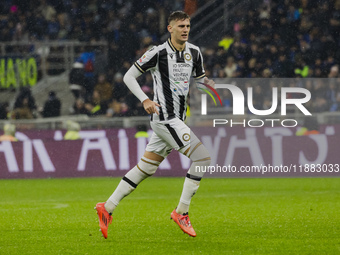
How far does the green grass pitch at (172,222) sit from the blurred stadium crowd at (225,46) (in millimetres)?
3573

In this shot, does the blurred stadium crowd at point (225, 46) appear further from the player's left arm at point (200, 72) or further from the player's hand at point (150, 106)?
the player's hand at point (150, 106)

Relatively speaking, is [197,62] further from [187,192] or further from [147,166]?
[187,192]

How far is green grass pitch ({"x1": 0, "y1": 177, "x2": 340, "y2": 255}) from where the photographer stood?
5520 mm

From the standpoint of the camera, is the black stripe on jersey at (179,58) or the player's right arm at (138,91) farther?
the black stripe on jersey at (179,58)

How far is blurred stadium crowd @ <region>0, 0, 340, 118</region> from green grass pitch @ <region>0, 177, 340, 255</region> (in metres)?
3.57

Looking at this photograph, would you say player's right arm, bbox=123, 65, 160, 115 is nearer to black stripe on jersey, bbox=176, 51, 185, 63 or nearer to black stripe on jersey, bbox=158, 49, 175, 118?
black stripe on jersey, bbox=158, 49, 175, 118

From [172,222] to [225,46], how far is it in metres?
9.86

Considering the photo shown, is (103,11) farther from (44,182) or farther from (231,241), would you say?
(231,241)

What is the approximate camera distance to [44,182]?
1259 centimetres

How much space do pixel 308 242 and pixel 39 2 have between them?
1595 centimetres

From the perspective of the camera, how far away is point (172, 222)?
7.01m

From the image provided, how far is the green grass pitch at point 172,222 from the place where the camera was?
5520 millimetres

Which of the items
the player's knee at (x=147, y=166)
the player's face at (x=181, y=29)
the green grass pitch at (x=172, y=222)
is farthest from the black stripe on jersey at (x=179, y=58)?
the green grass pitch at (x=172, y=222)

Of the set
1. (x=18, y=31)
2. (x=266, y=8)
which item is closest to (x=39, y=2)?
(x=18, y=31)
